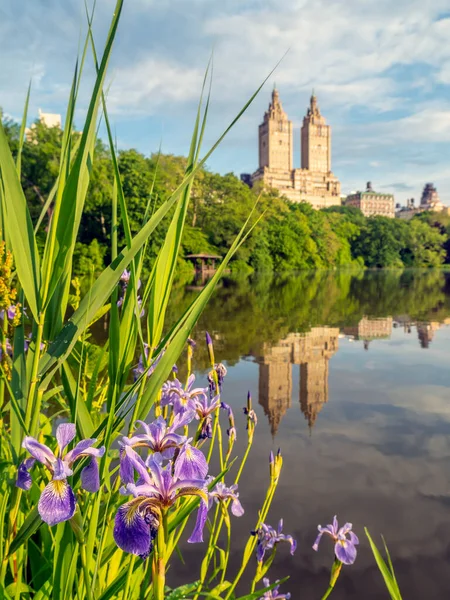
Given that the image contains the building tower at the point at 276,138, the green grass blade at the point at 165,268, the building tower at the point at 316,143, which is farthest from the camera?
the building tower at the point at 316,143

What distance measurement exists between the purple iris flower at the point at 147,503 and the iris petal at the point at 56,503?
0.19ft

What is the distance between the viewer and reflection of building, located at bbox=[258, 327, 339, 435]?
445 cm

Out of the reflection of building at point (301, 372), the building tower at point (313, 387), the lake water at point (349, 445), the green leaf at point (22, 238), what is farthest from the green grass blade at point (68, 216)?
the building tower at point (313, 387)

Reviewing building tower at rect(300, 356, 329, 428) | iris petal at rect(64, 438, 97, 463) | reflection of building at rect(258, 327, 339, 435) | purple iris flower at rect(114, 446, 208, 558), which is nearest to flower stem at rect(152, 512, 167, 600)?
purple iris flower at rect(114, 446, 208, 558)

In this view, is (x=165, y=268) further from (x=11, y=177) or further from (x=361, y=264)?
(x=361, y=264)

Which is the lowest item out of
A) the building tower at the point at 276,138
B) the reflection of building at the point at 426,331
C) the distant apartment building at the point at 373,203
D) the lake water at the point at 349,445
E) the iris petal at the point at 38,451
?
the lake water at the point at 349,445

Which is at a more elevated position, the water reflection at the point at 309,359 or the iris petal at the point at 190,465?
the iris petal at the point at 190,465

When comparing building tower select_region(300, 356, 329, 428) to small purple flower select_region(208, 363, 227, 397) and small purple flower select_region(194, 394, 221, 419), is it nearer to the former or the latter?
small purple flower select_region(208, 363, 227, 397)

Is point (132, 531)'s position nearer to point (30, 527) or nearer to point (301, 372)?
point (30, 527)

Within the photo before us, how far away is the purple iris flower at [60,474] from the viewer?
21.0 inches

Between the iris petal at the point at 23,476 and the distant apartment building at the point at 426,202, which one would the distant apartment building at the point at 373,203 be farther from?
the iris petal at the point at 23,476

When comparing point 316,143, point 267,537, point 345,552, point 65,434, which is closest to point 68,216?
point 65,434

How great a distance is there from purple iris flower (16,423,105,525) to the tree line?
2454mm

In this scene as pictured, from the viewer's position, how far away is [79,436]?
2.46 feet
